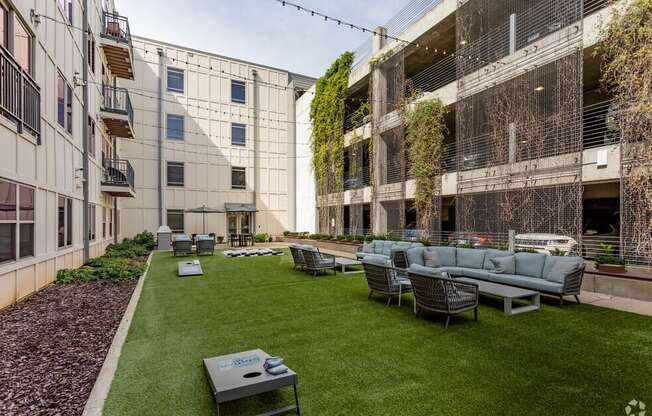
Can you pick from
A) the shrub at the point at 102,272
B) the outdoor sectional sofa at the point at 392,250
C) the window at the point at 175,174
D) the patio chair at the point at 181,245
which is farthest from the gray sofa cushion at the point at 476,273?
the window at the point at 175,174

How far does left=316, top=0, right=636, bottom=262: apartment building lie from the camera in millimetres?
8266

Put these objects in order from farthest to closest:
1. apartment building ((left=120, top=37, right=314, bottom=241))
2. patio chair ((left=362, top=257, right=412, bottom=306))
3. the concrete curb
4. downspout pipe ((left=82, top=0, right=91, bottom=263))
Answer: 1. apartment building ((left=120, top=37, right=314, bottom=241))
2. downspout pipe ((left=82, top=0, right=91, bottom=263))
3. patio chair ((left=362, top=257, right=412, bottom=306))
4. the concrete curb

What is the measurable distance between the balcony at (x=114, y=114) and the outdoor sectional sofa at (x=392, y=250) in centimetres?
1083

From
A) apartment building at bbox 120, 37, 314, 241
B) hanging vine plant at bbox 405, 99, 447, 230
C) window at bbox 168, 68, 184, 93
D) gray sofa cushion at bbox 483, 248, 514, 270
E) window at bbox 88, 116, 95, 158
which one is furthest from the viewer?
window at bbox 168, 68, 184, 93

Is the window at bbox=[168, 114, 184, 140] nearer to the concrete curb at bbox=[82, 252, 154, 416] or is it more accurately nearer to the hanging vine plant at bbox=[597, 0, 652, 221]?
the concrete curb at bbox=[82, 252, 154, 416]

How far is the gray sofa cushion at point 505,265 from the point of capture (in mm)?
6898

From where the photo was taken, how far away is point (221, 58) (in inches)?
835

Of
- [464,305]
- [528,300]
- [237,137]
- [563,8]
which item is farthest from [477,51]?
[237,137]

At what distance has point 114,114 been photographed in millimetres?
12930

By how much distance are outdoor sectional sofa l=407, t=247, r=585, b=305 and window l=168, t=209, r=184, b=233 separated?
1596cm

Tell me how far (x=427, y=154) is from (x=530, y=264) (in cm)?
675

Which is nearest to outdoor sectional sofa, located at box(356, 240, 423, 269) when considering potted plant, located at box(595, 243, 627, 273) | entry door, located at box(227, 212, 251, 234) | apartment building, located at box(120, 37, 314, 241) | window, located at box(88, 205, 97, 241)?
potted plant, located at box(595, 243, 627, 273)

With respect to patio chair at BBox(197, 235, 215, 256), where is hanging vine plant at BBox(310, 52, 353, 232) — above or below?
above

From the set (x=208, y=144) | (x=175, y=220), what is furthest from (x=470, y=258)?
(x=208, y=144)
